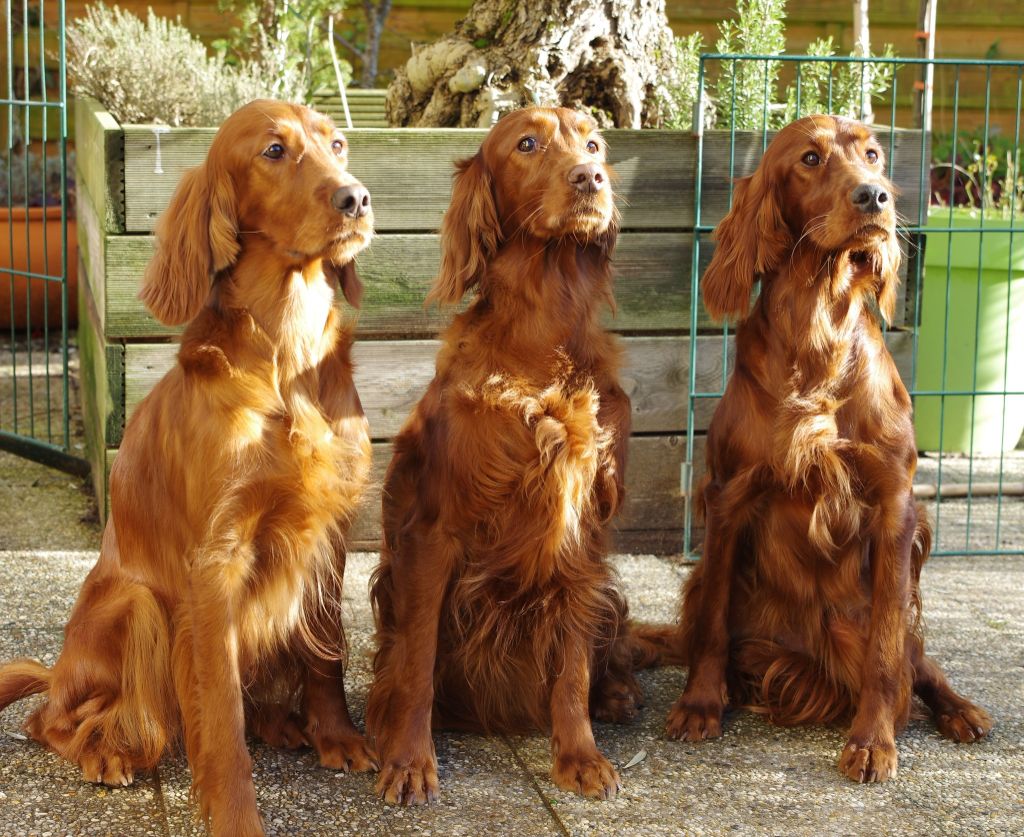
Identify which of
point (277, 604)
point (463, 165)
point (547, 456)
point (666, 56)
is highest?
point (666, 56)

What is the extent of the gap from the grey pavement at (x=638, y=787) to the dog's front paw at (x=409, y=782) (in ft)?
0.10

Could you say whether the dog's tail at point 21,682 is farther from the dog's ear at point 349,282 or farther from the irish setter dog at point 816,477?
the irish setter dog at point 816,477

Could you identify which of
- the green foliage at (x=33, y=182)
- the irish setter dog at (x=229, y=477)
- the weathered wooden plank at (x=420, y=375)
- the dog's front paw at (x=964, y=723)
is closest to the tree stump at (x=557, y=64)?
the weathered wooden plank at (x=420, y=375)

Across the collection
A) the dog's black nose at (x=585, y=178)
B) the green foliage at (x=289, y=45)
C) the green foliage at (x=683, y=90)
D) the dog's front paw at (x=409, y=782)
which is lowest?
the dog's front paw at (x=409, y=782)

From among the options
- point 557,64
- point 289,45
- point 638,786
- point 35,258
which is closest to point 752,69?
point 557,64

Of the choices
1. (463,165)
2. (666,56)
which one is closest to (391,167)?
(463,165)

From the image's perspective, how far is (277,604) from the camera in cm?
258

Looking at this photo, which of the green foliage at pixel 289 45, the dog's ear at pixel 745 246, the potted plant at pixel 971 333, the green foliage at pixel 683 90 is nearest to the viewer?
the dog's ear at pixel 745 246

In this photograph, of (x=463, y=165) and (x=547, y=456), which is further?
(x=463, y=165)

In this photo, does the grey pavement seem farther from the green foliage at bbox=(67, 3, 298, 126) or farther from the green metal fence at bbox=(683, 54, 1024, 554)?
the green foliage at bbox=(67, 3, 298, 126)

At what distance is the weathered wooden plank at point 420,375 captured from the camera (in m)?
3.77

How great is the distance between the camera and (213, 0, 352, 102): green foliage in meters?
4.95

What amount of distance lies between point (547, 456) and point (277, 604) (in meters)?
0.61

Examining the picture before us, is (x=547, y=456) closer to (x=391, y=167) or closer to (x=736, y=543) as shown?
(x=736, y=543)
